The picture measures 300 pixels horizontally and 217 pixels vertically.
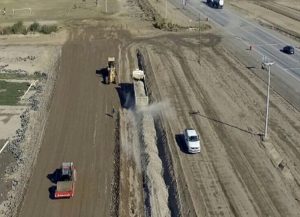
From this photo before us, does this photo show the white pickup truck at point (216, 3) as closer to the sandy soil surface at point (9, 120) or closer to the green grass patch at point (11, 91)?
the green grass patch at point (11, 91)

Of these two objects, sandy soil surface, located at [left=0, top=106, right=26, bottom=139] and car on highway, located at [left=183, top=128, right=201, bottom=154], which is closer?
car on highway, located at [left=183, top=128, right=201, bottom=154]

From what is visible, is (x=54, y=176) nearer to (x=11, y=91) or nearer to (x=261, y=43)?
(x=11, y=91)

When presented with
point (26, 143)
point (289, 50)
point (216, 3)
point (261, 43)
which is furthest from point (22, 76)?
point (216, 3)

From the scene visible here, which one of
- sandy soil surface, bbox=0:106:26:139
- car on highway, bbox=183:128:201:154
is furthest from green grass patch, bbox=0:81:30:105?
car on highway, bbox=183:128:201:154

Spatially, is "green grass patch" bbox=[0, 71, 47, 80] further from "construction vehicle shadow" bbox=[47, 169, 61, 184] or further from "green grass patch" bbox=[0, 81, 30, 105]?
"construction vehicle shadow" bbox=[47, 169, 61, 184]

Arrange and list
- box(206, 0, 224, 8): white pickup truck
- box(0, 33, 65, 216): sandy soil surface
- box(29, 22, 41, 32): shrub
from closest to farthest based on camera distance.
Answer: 1. box(0, 33, 65, 216): sandy soil surface
2. box(29, 22, 41, 32): shrub
3. box(206, 0, 224, 8): white pickup truck

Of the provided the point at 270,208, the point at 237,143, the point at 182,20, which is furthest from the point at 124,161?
the point at 182,20

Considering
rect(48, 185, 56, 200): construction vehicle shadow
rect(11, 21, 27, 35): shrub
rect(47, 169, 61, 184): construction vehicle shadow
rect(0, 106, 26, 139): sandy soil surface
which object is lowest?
rect(48, 185, 56, 200): construction vehicle shadow

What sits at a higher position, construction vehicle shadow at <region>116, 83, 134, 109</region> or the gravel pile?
construction vehicle shadow at <region>116, 83, 134, 109</region>
